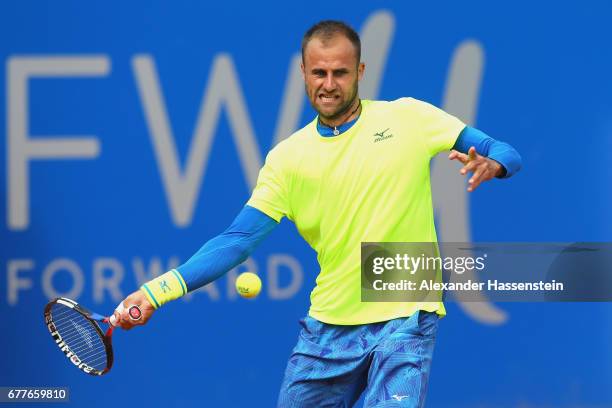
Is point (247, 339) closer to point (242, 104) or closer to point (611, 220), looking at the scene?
point (242, 104)

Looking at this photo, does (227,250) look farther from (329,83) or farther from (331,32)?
(331,32)

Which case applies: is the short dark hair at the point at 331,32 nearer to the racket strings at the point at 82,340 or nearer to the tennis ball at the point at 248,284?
the tennis ball at the point at 248,284

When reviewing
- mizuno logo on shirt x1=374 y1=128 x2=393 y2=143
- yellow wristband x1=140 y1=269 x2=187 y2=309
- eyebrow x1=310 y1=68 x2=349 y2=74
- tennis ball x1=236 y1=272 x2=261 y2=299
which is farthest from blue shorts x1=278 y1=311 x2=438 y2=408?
eyebrow x1=310 y1=68 x2=349 y2=74

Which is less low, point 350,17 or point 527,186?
point 350,17

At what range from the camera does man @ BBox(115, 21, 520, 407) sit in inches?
204

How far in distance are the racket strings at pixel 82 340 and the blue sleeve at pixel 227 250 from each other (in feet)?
1.58

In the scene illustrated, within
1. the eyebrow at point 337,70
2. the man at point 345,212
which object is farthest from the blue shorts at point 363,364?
the eyebrow at point 337,70

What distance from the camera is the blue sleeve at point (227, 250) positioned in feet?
17.2

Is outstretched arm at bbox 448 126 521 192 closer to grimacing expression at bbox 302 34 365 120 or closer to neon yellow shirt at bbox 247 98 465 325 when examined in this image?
neon yellow shirt at bbox 247 98 465 325

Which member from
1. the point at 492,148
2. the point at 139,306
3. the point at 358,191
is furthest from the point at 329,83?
the point at 139,306

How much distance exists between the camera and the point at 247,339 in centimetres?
768

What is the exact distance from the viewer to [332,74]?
208 inches

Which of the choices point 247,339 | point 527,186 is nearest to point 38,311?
point 247,339

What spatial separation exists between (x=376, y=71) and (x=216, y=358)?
5.80 feet
